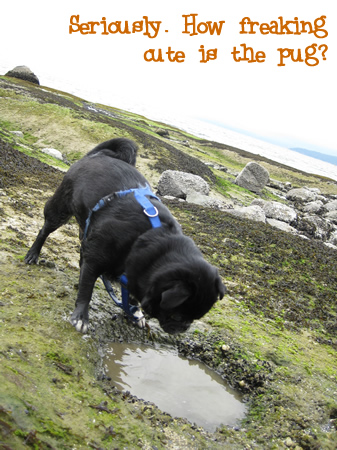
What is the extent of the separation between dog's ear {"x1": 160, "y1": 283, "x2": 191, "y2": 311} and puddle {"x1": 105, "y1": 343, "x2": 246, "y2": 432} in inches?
53.3

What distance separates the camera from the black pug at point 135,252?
3248 mm

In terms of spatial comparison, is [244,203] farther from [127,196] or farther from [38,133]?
[127,196]

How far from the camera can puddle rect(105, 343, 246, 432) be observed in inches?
149

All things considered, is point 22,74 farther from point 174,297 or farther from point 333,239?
point 174,297

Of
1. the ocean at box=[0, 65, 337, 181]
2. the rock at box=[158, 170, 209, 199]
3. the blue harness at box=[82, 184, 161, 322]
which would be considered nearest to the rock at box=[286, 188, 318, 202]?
the rock at box=[158, 170, 209, 199]

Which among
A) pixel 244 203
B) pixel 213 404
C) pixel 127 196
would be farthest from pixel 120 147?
pixel 244 203

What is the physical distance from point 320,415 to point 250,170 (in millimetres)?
29694

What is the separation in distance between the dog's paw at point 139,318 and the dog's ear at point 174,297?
162 centimetres

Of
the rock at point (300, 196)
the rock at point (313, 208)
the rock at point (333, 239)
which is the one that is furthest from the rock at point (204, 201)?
the rock at point (300, 196)

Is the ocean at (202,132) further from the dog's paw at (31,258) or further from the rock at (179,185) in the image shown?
the dog's paw at (31,258)

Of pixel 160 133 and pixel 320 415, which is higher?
pixel 160 133

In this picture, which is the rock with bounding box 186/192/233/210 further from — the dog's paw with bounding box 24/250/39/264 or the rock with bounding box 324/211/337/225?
the rock with bounding box 324/211/337/225

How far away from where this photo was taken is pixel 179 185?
19094mm

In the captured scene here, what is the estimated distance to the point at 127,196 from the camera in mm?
3973
